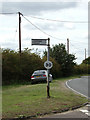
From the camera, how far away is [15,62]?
26438 millimetres

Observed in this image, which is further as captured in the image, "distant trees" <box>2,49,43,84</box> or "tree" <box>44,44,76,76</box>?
"tree" <box>44,44,76,76</box>

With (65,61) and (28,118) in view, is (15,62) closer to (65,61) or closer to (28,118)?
(28,118)

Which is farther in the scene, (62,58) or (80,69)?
(80,69)

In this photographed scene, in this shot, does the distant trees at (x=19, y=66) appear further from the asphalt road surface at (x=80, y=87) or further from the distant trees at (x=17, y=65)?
the asphalt road surface at (x=80, y=87)

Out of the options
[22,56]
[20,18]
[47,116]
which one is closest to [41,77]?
[22,56]

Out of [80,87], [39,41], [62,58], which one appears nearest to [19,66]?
[80,87]

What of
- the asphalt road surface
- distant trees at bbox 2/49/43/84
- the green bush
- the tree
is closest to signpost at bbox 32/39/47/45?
the asphalt road surface

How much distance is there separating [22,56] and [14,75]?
320cm

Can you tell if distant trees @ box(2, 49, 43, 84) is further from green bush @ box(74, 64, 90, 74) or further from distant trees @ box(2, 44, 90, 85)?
green bush @ box(74, 64, 90, 74)

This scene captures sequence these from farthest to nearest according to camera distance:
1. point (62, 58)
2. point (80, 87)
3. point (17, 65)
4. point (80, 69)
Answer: point (80, 69) < point (62, 58) < point (17, 65) < point (80, 87)

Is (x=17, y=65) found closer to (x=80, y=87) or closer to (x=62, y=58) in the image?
(x=80, y=87)

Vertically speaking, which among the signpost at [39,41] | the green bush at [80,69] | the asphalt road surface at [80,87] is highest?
the signpost at [39,41]

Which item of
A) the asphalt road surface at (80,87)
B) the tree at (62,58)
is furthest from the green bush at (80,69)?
the asphalt road surface at (80,87)

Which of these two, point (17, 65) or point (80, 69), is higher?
point (17, 65)
